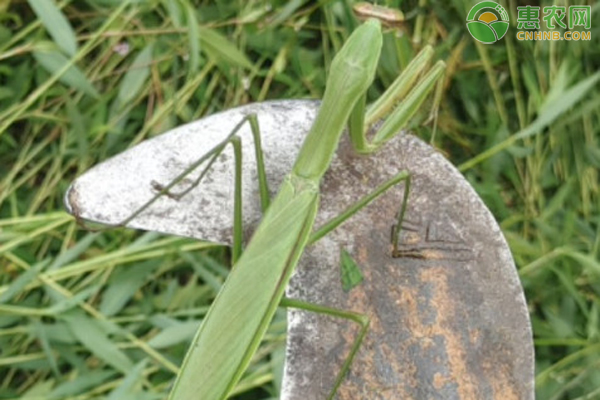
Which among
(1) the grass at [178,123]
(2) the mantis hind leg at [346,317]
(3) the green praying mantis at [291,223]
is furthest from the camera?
(1) the grass at [178,123]

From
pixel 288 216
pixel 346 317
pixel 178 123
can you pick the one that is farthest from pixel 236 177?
pixel 178 123

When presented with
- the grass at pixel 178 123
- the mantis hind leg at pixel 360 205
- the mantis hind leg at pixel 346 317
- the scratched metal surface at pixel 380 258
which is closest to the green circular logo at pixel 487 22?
the grass at pixel 178 123

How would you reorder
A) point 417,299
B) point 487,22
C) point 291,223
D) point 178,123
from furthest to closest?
point 178,123 → point 487,22 → point 417,299 → point 291,223

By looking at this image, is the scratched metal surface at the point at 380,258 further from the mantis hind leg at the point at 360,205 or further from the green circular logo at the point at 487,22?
the green circular logo at the point at 487,22

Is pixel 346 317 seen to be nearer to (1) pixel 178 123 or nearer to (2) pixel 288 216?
(2) pixel 288 216

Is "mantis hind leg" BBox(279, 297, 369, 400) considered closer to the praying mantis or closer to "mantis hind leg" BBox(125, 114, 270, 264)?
the praying mantis

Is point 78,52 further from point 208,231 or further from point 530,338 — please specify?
point 530,338

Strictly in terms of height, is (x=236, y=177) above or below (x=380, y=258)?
above

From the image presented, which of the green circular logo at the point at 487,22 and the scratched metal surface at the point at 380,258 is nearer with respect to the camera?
the scratched metal surface at the point at 380,258
